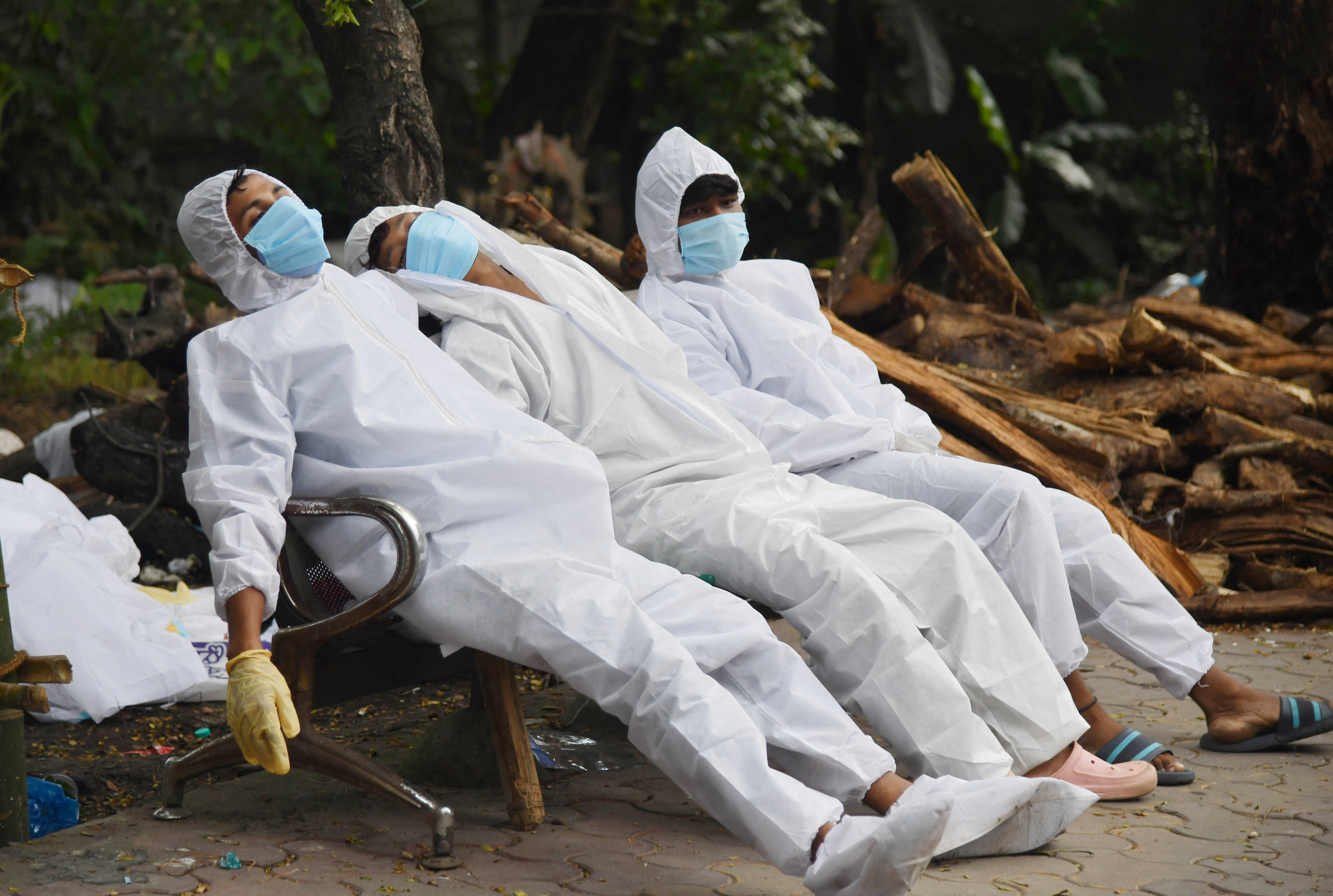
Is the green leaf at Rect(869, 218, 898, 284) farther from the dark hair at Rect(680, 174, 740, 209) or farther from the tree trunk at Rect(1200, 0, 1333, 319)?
the dark hair at Rect(680, 174, 740, 209)

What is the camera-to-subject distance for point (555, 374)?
3156mm

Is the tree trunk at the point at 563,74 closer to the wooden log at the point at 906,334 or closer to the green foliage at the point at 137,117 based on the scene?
the green foliage at the point at 137,117

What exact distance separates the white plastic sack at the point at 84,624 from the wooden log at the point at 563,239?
225 cm

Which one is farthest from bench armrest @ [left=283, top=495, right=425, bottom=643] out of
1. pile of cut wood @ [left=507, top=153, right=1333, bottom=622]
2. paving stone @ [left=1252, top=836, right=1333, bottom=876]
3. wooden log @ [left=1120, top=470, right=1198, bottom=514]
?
wooden log @ [left=1120, top=470, right=1198, bottom=514]

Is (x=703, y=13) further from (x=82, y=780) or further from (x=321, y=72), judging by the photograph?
(x=82, y=780)

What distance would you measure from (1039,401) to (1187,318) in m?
1.55

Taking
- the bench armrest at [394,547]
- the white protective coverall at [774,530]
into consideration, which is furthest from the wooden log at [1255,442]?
the bench armrest at [394,547]

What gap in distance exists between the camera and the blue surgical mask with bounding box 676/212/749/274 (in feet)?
12.3

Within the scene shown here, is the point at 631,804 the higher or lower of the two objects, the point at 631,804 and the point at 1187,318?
the lower

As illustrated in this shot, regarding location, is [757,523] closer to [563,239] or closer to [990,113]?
[563,239]

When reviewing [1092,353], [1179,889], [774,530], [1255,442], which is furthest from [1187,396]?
[1179,889]

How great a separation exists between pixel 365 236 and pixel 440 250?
287 mm

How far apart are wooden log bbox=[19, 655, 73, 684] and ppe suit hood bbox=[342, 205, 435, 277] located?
1255mm

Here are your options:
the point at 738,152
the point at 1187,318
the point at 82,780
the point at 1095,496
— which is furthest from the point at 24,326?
the point at 738,152
